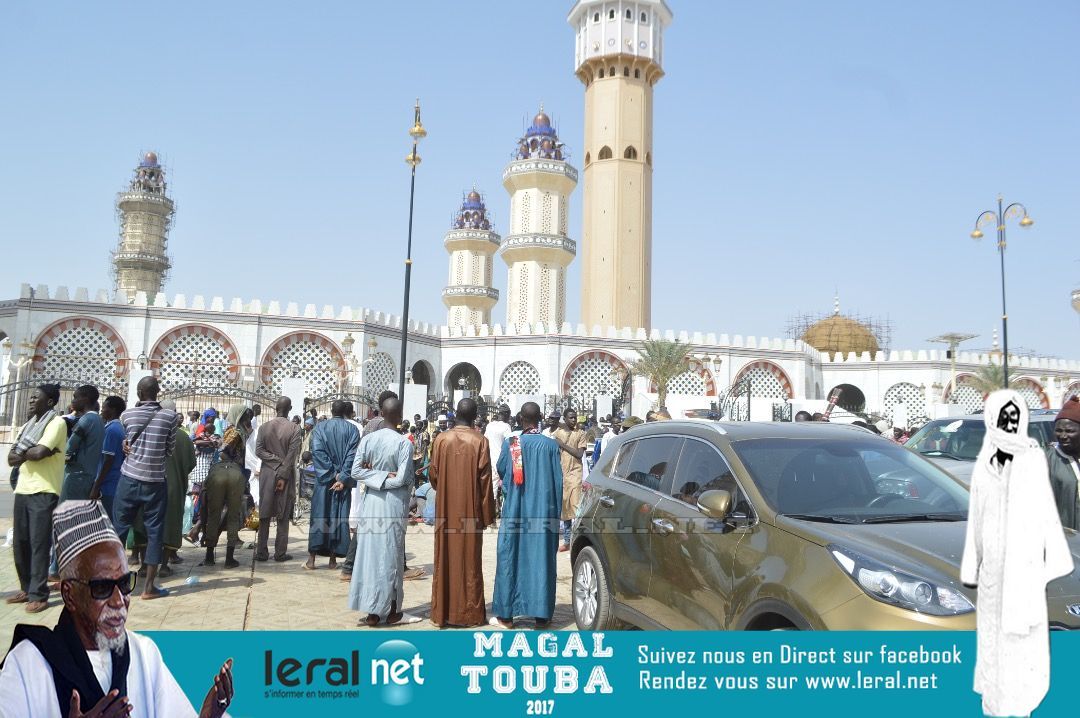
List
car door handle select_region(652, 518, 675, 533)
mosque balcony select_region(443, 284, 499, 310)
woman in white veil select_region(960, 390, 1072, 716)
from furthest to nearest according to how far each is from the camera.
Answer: mosque balcony select_region(443, 284, 499, 310) < car door handle select_region(652, 518, 675, 533) < woman in white veil select_region(960, 390, 1072, 716)

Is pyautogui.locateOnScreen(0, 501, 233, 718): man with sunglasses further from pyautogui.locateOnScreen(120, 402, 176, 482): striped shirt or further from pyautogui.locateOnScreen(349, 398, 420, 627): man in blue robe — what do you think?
pyautogui.locateOnScreen(120, 402, 176, 482): striped shirt

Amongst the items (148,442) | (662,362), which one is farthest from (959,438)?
(662,362)

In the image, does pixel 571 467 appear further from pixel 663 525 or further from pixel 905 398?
pixel 905 398

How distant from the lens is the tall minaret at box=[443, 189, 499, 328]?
161 ft

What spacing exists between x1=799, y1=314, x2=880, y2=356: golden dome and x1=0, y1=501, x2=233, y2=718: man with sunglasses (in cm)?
5092

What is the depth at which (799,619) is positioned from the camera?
10.2 feet

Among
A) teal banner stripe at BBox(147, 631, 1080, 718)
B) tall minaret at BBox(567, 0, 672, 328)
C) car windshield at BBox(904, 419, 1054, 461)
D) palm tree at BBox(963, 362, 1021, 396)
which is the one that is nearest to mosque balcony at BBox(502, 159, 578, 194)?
tall minaret at BBox(567, 0, 672, 328)

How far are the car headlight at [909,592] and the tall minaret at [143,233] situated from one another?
53461mm

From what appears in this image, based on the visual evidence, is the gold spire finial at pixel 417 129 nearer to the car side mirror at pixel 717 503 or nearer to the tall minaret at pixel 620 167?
the car side mirror at pixel 717 503

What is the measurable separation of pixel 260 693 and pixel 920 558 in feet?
8.76

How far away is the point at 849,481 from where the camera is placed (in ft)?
13.1

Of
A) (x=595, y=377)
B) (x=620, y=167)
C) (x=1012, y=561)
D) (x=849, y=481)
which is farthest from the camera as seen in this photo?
(x=620, y=167)

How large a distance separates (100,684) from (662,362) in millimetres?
31122

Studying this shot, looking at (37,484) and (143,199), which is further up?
(143,199)
